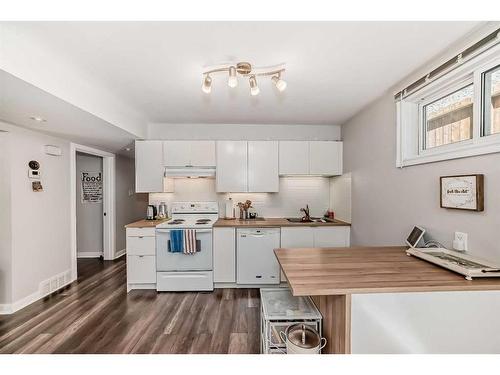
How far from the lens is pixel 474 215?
141 cm

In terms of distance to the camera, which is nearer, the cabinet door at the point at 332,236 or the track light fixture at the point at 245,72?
the track light fixture at the point at 245,72

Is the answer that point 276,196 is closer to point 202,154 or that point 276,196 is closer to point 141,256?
point 202,154

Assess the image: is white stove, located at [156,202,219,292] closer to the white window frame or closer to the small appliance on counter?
the small appliance on counter

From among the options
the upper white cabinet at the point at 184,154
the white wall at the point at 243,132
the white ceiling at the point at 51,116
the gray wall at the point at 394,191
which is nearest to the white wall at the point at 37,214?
the white ceiling at the point at 51,116

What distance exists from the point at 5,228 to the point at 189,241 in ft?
6.25

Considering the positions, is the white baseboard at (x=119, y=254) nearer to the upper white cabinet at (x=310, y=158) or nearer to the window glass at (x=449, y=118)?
the upper white cabinet at (x=310, y=158)

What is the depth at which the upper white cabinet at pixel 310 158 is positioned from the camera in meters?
3.35

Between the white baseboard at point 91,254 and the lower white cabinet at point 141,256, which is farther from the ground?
the lower white cabinet at point 141,256

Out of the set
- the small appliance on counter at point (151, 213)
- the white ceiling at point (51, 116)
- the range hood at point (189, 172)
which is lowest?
the small appliance on counter at point (151, 213)

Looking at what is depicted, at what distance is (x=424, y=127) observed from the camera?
199 cm

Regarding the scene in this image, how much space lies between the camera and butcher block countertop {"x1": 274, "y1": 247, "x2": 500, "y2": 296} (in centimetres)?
111

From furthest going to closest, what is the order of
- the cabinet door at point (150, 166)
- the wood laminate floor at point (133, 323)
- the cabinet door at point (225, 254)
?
the cabinet door at point (150, 166) < the cabinet door at point (225, 254) < the wood laminate floor at point (133, 323)

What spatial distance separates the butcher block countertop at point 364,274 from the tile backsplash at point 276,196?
1.92 m

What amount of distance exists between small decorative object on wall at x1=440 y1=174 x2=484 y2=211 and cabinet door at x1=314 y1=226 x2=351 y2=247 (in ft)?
5.15
